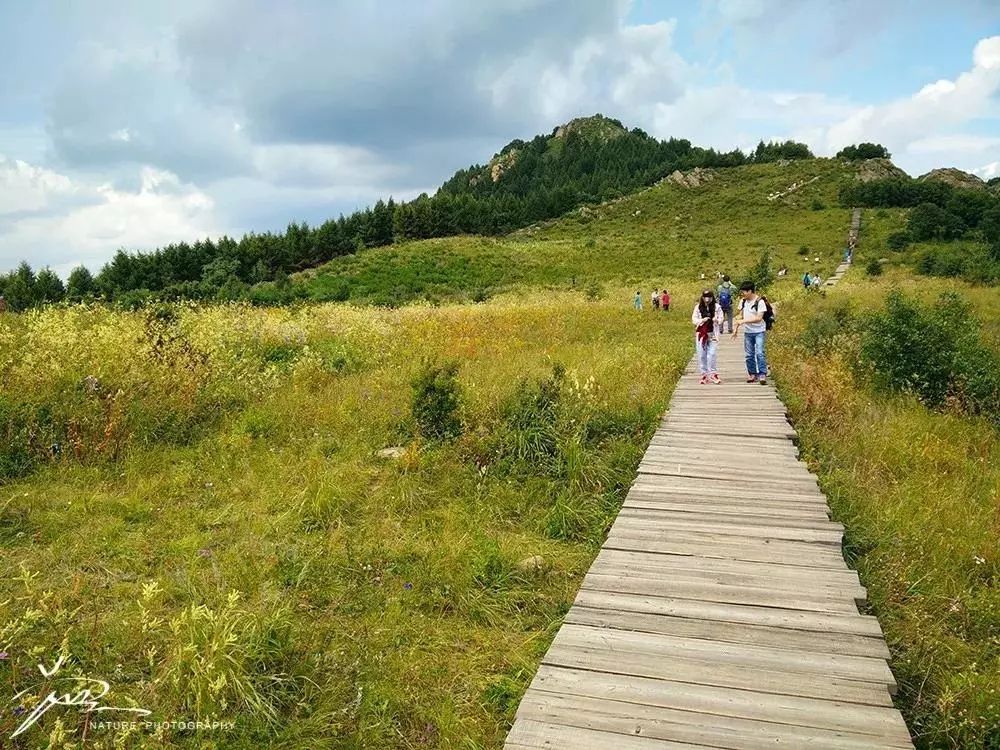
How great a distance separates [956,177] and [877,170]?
14.3 m

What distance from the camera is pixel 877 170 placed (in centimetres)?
8188

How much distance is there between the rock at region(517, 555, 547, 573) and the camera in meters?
Result: 5.37

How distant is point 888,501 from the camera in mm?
6469

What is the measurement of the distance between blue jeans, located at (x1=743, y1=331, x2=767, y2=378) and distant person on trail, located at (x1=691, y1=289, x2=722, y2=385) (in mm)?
612

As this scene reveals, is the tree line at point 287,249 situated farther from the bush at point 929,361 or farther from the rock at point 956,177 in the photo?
the bush at point 929,361

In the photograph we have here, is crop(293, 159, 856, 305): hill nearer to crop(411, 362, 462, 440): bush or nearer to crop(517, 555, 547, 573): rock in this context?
crop(411, 362, 462, 440): bush

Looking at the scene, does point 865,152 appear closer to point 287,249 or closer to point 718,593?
point 287,249

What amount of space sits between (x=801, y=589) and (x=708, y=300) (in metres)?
7.93

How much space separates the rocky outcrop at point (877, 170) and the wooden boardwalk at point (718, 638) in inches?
3381

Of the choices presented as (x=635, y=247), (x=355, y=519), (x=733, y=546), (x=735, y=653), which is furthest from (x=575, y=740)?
(x=635, y=247)

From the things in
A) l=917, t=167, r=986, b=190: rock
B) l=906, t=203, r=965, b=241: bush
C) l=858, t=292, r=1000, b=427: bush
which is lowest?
l=858, t=292, r=1000, b=427: bush

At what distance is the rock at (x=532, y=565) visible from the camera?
537cm

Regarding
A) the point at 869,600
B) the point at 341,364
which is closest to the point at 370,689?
the point at 869,600

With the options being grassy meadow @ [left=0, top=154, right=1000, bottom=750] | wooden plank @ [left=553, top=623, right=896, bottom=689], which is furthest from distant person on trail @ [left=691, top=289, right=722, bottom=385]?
wooden plank @ [left=553, top=623, right=896, bottom=689]
